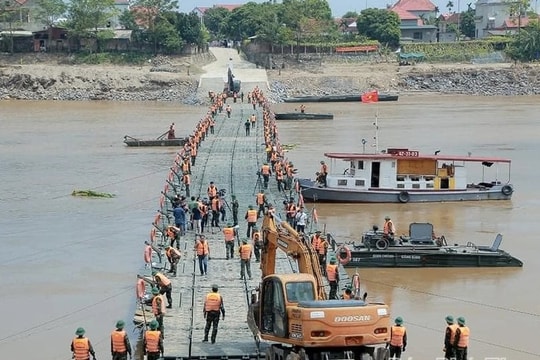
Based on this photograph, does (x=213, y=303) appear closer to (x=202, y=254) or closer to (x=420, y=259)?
(x=202, y=254)

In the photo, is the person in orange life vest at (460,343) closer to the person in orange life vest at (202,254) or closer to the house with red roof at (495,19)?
the person in orange life vest at (202,254)

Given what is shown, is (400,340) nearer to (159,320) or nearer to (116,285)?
(159,320)

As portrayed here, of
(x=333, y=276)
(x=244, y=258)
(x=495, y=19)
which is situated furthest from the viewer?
(x=495, y=19)

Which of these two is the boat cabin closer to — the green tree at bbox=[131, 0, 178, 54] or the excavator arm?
the excavator arm

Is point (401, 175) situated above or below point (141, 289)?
below

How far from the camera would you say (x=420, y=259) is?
28781 millimetres

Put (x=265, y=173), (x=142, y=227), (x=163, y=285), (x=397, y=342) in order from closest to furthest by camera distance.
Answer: (x=397, y=342), (x=163, y=285), (x=142, y=227), (x=265, y=173)

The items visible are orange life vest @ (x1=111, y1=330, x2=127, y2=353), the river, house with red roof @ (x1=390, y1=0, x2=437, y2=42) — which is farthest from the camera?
house with red roof @ (x1=390, y1=0, x2=437, y2=42)

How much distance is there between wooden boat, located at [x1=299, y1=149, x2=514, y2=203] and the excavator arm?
20.0m

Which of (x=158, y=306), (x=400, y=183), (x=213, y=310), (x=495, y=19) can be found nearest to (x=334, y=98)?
(x=495, y=19)

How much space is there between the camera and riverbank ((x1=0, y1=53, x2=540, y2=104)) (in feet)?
345

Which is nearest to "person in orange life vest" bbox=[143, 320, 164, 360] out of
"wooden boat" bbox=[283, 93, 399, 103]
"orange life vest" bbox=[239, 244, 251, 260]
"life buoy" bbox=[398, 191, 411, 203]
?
"orange life vest" bbox=[239, 244, 251, 260]

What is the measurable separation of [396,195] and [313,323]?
84.7 feet

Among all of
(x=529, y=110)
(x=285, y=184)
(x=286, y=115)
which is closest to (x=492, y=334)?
(x=285, y=184)
